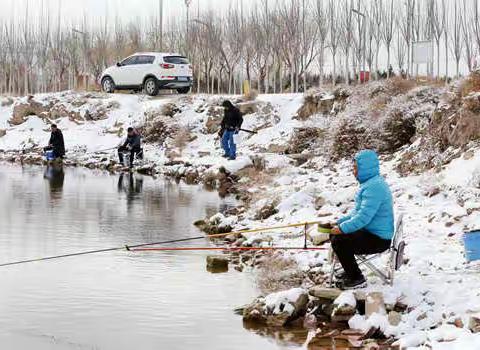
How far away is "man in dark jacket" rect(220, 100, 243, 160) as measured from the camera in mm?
26906

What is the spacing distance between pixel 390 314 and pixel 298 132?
64.9 feet

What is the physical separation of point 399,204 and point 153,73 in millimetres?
26711

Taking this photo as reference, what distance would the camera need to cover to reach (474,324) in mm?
8406

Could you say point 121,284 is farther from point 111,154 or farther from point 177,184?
point 111,154

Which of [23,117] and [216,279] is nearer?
[216,279]

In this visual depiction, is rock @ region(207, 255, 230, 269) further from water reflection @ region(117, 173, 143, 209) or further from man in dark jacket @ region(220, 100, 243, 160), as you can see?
man in dark jacket @ region(220, 100, 243, 160)

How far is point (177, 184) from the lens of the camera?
28.0m

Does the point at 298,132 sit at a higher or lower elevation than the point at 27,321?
higher

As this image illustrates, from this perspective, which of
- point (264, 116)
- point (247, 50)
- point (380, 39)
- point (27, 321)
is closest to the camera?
point (27, 321)

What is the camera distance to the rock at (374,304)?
374 inches

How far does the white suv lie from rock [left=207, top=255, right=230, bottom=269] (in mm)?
26507

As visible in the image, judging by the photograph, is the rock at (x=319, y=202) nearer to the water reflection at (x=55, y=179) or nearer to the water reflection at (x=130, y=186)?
the water reflection at (x=130, y=186)

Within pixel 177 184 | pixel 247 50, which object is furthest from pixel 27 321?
pixel 247 50

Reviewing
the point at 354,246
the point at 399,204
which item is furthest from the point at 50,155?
the point at 354,246
